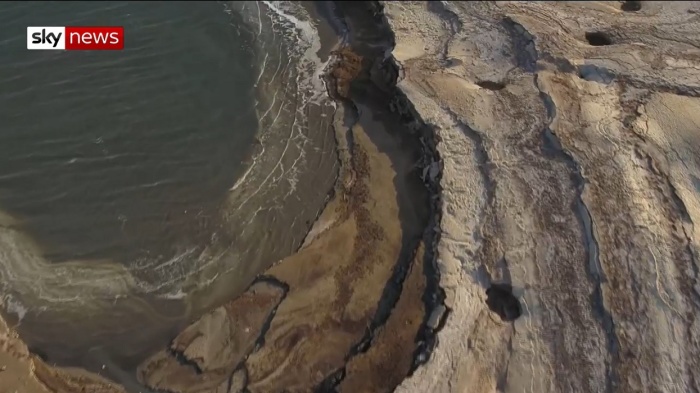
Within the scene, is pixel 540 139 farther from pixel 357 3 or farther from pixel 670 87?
→ pixel 357 3

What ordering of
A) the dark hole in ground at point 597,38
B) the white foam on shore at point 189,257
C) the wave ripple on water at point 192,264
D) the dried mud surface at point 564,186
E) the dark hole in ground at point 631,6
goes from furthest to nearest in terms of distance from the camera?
the dark hole in ground at point 631,6
the dark hole in ground at point 597,38
the white foam on shore at point 189,257
the wave ripple on water at point 192,264
the dried mud surface at point 564,186

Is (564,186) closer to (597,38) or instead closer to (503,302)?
(503,302)

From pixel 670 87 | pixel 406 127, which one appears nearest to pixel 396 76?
pixel 406 127

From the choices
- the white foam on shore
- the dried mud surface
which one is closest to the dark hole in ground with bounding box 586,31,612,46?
the dried mud surface

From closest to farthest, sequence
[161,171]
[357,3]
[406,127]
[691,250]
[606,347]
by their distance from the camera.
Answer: [606,347], [691,250], [161,171], [406,127], [357,3]

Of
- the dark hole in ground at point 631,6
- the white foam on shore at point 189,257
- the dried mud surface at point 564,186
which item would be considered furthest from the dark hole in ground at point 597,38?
the white foam on shore at point 189,257

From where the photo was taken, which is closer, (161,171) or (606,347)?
(606,347)

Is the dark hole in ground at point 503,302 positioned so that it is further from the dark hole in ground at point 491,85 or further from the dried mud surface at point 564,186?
the dark hole in ground at point 491,85
